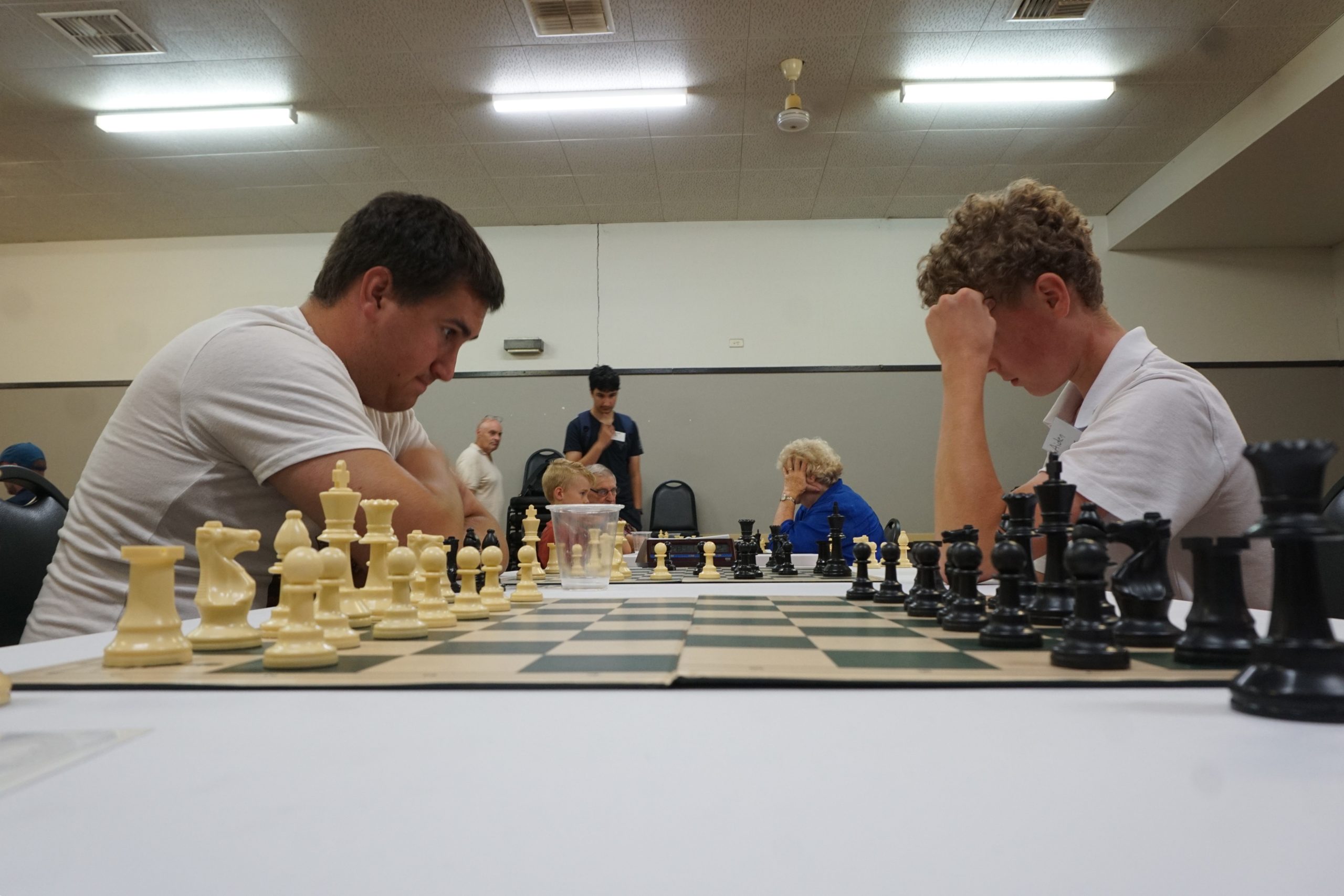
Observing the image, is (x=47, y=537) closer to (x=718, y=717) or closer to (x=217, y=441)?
(x=217, y=441)

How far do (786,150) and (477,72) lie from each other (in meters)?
2.17

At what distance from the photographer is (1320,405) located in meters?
6.94

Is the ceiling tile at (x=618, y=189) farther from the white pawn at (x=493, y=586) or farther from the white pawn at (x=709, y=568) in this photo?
the white pawn at (x=493, y=586)

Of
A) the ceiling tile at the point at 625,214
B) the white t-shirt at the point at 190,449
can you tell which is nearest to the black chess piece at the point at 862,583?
the white t-shirt at the point at 190,449

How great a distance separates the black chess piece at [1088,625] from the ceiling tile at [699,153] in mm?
5330

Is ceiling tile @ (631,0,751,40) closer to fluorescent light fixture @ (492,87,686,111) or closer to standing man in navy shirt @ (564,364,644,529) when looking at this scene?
fluorescent light fixture @ (492,87,686,111)

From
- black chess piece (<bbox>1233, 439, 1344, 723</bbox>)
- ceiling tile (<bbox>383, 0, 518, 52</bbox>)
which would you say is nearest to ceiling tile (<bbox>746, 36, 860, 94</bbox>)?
ceiling tile (<bbox>383, 0, 518, 52</bbox>)

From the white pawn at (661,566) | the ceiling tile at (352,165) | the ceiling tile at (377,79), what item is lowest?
the white pawn at (661,566)

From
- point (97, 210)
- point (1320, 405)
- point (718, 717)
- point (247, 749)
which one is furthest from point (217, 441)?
point (1320, 405)

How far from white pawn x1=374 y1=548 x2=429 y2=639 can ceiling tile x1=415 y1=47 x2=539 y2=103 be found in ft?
14.1

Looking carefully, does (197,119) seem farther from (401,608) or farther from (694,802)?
(694,802)

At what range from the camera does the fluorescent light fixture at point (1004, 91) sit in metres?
5.02

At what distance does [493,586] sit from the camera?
4.94ft

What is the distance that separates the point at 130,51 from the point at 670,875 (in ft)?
18.8
